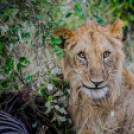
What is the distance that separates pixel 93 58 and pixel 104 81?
0.19 meters

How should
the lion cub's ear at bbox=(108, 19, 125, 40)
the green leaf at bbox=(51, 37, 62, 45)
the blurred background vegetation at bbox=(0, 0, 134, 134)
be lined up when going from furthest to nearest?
1. the lion cub's ear at bbox=(108, 19, 125, 40)
2. the blurred background vegetation at bbox=(0, 0, 134, 134)
3. the green leaf at bbox=(51, 37, 62, 45)

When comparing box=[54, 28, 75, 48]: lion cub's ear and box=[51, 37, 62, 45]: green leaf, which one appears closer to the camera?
box=[51, 37, 62, 45]: green leaf

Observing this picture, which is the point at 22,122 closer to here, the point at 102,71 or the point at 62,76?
the point at 62,76

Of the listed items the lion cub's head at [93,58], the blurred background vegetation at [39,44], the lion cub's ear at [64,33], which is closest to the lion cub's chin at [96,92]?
the lion cub's head at [93,58]

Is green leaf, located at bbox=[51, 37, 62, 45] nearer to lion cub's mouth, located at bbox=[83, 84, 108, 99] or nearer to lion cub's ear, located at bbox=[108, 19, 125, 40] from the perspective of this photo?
lion cub's mouth, located at bbox=[83, 84, 108, 99]

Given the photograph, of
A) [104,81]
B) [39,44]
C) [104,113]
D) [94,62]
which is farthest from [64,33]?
[104,113]

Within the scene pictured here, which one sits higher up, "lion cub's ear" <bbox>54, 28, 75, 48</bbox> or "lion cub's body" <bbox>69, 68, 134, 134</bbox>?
"lion cub's ear" <bbox>54, 28, 75, 48</bbox>

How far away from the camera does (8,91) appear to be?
9.11 ft

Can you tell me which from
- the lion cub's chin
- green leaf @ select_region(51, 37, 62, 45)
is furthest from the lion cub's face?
green leaf @ select_region(51, 37, 62, 45)

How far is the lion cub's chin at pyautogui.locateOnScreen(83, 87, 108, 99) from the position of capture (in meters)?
2.42

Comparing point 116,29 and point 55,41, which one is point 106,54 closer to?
point 116,29

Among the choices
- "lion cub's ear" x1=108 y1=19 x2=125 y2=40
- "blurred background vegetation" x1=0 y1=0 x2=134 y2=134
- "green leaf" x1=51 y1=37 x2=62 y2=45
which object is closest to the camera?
"green leaf" x1=51 y1=37 x2=62 y2=45

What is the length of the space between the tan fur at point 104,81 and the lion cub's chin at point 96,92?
Result: 49mm

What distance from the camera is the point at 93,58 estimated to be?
7.80 ft
